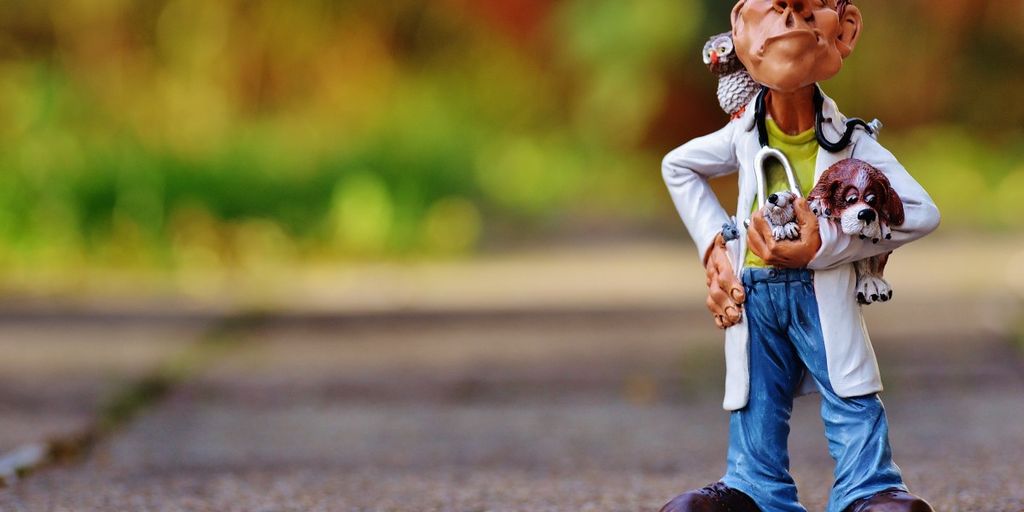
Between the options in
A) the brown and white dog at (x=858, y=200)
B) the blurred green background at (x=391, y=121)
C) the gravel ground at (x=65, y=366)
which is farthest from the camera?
the blurred green background at (x=391, y=121)

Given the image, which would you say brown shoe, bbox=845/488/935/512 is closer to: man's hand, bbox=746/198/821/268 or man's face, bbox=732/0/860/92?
man's hand, bbox=746/198/821/268

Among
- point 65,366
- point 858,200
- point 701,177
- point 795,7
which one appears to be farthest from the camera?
point 65,366

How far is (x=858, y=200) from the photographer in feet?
9.15

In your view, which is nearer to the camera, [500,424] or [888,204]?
[888,204]

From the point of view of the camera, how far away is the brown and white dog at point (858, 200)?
2.78 meters

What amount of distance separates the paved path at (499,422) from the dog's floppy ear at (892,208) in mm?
979

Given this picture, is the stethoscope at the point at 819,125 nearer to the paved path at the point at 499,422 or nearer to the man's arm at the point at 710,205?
the man's arm at the point at 710,205

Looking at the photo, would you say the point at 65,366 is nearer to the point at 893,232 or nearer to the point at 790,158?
the point at 790,158

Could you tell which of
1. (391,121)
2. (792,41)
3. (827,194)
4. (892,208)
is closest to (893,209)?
(892,208)

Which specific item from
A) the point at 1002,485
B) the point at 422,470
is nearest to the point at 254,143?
the point at 422,470

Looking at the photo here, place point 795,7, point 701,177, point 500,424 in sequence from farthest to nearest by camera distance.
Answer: point 500,424, point 701,177, point 795,7

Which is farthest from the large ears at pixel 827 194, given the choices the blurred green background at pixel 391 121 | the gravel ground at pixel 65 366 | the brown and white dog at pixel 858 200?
the blurred green background at pixel 391 121

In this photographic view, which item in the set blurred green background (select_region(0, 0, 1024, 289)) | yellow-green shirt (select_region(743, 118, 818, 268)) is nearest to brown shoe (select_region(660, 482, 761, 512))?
yellow-green shirt (select_region(743, 118, 818, 268))

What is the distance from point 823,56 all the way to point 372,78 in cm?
1234
